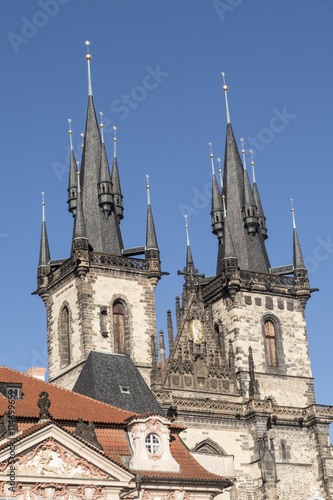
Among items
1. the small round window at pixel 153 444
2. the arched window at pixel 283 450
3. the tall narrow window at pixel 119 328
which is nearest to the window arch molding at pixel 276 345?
the arched window at pixel 283 450

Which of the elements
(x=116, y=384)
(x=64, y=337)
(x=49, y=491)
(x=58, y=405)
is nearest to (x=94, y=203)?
(x=64, y=337)

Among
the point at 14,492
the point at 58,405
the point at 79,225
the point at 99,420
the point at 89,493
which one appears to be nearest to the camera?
the point at 14,492

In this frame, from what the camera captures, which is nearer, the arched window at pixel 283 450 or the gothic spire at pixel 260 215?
the arched window at pixel 283 450

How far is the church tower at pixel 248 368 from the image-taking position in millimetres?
52750

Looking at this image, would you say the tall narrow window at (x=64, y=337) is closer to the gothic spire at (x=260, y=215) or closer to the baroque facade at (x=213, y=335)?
the baroque facade at (x=213, y=335)

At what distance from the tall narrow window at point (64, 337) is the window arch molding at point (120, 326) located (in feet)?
A: 8.05

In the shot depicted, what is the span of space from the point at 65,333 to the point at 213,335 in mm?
7490

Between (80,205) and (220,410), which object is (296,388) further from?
(80,205)

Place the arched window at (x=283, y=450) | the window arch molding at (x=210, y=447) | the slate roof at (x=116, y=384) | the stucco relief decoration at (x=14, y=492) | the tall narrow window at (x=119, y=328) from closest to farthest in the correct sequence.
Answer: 1. the stucco relief decoration at (x=14, y=492)
2. the slate roof at (x=116, y=384)
3. the window arch molding at (x=210, y=447)
4. the arched window at (x=283, y=450)
5. the tall narrow window at (x=119, y=328)

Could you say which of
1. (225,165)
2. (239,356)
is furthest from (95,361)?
(225,165)

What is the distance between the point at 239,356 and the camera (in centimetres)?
5622

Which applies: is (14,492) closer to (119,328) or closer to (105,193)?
(119,328)

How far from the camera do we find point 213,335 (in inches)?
2223

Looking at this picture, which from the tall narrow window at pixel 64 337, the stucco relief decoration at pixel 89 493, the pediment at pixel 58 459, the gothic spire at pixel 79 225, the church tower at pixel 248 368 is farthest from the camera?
the gothic spire at pixel 79 225
